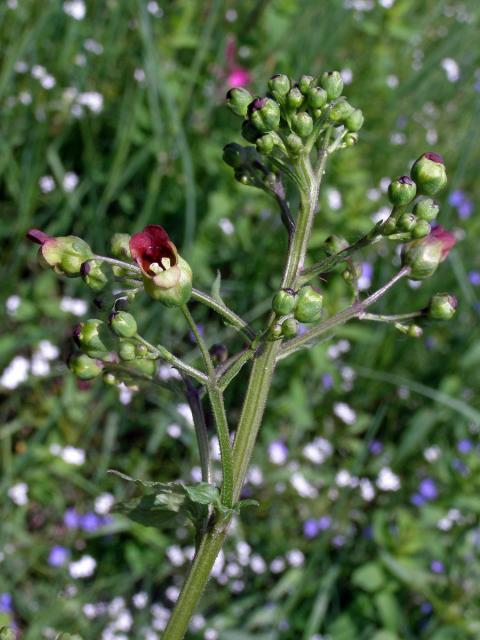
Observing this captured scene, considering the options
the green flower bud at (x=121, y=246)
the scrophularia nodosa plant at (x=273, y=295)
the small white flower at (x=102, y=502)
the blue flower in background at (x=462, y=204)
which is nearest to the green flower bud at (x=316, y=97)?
the scrophularia nodosa plant at (x=273, y=295)

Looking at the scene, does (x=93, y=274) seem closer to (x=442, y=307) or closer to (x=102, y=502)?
(x=442, y=307)

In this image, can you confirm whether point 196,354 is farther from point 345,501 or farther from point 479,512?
point 479,512

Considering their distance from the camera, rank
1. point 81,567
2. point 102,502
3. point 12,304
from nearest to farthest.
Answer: point 81,567, point 102,502, point 12,304

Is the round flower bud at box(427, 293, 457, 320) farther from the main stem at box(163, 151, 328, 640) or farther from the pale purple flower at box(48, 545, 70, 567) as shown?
the pale purple flower at box(48, 545, 70, 567)

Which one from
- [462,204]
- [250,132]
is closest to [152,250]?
[250,132]

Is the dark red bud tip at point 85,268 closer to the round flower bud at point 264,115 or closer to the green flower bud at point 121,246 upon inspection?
the green flower bud at point 121,246

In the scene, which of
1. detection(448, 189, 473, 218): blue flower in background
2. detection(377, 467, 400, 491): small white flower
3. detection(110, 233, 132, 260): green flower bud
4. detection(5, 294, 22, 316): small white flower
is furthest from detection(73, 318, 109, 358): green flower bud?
detection(448, 189, 473, 218): blue flower in background

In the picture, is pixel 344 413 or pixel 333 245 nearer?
pixel 333 245

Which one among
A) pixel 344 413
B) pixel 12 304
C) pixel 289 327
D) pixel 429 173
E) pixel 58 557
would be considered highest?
pixel 429 173
